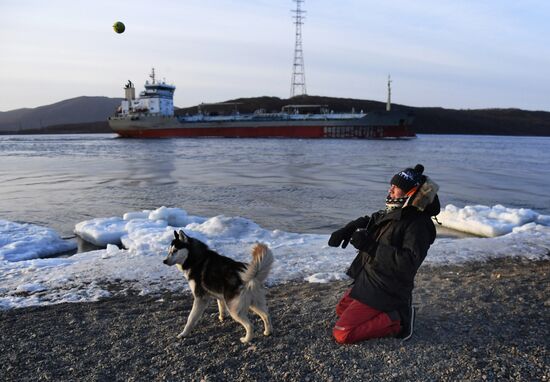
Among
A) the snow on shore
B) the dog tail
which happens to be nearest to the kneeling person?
the dog tail

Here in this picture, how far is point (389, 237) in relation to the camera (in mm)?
3816

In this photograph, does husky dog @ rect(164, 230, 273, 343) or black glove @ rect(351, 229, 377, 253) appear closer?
black glove @ rect(351, 229, 377, 253)

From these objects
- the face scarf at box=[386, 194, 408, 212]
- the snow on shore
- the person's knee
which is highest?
the face scarf at box=[386, 194, 408, 212]

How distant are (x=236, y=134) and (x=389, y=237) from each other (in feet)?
231

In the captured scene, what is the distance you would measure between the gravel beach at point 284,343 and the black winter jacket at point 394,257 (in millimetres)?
400

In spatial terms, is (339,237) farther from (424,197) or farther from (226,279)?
(226,279)

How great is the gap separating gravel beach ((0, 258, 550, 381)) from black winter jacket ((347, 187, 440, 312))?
400 mm

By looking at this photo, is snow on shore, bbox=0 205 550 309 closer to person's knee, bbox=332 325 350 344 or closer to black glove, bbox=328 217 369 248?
person's knee, bbox=332 325 350 344

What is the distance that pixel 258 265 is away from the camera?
13.3ft

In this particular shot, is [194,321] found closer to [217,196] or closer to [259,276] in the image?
[259,276]

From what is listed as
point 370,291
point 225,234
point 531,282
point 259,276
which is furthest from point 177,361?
point 225,234

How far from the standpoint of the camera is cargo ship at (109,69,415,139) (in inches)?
2721

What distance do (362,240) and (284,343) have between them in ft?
3.88

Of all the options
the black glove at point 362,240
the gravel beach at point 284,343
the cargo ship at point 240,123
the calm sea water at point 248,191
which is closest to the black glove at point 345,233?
the black glove at point 362,240
